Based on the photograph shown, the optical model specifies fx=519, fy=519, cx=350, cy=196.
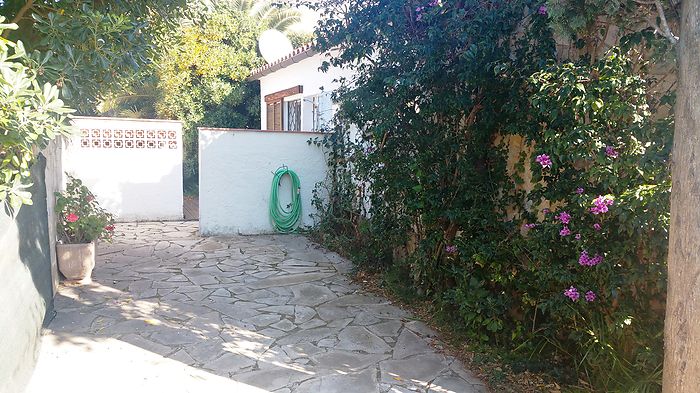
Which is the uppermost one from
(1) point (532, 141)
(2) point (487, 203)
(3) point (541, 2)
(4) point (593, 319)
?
(3) point (541, 2)

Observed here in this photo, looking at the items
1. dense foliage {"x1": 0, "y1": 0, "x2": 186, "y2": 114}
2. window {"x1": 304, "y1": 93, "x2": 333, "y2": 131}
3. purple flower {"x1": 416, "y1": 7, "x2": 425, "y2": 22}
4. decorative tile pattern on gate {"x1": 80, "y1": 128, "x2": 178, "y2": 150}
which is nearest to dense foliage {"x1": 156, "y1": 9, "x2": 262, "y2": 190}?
decorative tile pattern on gate {"x1": 80, "y1": 128, "x2": 178, "y2": 150}

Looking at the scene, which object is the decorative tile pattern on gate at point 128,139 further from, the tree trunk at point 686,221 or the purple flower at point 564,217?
the tree trunk at point 686,221

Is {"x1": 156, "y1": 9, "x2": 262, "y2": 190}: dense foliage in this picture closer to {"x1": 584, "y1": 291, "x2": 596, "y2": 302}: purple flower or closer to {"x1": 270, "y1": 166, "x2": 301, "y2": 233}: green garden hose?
{"x1": 270, "y1": 166, "x2": 301, "y2": 233}: green garden hose

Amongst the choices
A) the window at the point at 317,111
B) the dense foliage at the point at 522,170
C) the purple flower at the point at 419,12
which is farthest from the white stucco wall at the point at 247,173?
the purple flower at the point at 419,12

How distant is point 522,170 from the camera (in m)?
4.76

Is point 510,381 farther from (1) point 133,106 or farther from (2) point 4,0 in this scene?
(1) point 133,106

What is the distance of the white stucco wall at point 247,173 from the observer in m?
9.20

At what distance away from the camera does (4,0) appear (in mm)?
3975

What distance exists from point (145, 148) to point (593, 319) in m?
9.11

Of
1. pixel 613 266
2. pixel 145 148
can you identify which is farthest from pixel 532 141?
pixel 145 148

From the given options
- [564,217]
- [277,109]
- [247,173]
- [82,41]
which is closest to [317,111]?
[247,173]

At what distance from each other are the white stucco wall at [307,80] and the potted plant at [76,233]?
4.51 meters

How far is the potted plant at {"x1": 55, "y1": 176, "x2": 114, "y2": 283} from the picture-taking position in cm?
599

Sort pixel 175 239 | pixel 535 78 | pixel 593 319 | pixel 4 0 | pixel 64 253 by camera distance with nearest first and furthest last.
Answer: pixel 535 78 → pixel 593 319 → pixel 4 0 → pixel 64 253 → pixel 175 239
